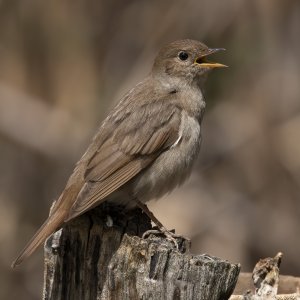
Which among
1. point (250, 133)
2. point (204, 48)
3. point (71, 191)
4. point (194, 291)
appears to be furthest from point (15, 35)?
point (194, 291)

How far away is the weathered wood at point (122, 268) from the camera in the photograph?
488cm

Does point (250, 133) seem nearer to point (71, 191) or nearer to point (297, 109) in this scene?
point (297, 109)

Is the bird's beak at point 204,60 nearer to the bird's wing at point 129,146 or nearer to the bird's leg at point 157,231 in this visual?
the bird's wing at point 129,146

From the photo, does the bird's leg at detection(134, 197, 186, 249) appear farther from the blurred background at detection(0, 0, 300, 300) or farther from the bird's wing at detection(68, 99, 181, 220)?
the blurred background at detection(0, 0, 300, 300)

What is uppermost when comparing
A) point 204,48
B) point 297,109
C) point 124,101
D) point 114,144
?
point 297,109

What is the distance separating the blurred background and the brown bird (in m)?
3.05

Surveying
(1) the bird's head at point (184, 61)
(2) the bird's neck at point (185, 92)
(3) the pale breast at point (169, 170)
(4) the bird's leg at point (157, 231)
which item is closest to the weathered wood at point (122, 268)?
(4) the bird's leg at point (157, 231)

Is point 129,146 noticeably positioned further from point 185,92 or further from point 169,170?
point 185,92

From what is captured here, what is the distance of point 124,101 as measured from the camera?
6.80m

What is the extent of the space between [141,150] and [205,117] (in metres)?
3.75

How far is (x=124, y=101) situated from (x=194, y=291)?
226 centimetres

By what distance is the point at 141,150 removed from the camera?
6.42 metres

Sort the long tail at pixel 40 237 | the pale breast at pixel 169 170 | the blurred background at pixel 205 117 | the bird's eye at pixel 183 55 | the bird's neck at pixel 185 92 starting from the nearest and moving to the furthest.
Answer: the long tail at pixel 40 237
the pale breast at pixel 169 170
the bird's neck at pixel 185 92
the bird's eye at pixel 183 55
the blurred background at pixel 205 117

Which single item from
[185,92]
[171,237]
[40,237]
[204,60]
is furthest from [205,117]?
[40,237]
